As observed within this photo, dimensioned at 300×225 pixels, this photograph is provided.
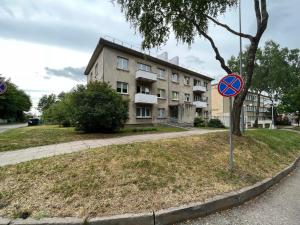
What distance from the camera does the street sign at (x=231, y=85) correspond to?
247 inches

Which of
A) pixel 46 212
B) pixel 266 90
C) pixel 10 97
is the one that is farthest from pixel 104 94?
pixel 10 97

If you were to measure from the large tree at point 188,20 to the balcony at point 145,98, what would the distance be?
1388 centimetres

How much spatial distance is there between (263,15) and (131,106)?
17.5 metres

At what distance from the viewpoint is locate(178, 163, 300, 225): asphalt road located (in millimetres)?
3883

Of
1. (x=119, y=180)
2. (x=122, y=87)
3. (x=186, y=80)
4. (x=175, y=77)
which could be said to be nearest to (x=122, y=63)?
(x=122, y=87)

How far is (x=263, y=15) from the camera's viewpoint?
1020cm

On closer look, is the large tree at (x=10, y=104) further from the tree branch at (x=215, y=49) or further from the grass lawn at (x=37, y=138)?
the tree branch at (x=215, y=49)

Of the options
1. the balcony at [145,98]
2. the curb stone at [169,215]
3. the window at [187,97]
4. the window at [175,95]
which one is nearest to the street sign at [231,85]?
the curb stone at [169,215]

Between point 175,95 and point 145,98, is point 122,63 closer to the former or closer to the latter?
point 145,98

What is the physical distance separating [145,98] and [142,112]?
2097 millimetres

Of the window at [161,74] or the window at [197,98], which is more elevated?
the window at [161,74]

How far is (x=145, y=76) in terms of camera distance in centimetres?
2617

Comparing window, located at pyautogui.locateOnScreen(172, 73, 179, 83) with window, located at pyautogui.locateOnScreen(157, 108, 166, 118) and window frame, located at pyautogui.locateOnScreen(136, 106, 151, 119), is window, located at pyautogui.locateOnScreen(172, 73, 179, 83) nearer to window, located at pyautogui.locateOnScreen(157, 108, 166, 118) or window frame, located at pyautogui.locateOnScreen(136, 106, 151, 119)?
window, located at pyautogui.locateOnScreen(157, 108, 166, 118)

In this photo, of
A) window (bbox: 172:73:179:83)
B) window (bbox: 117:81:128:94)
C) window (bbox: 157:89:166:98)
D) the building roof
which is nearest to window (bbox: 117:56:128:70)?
the building roof
